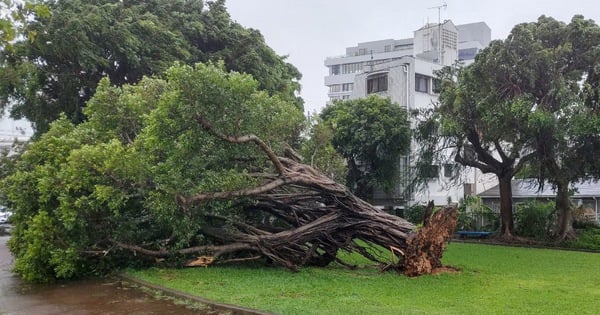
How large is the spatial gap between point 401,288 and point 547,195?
2133cm

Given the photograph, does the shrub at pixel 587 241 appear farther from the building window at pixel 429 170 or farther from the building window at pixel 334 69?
the building window at pixel 334 69

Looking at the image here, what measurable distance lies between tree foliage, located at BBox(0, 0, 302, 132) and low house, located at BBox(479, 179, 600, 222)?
13311mm

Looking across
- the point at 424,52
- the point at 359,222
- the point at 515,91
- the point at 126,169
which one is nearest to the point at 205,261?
the point at 126,169

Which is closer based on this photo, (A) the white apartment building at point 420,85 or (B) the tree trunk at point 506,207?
(B) the tree trunk at point 506,207

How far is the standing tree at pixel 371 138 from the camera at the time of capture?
85.6 ft

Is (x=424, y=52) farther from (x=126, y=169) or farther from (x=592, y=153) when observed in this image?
(x=126, y=169)

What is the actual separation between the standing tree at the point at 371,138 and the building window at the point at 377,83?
13.0 feet

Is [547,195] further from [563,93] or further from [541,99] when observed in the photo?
[563,93]

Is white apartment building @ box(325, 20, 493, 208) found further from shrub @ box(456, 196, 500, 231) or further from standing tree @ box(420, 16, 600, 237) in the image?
standing tree @ box(420, 16, 600, 237)

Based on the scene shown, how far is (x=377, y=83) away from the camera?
31500 millimetres

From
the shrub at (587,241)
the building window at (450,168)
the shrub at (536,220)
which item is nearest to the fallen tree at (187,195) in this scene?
the shrub at (587,241)

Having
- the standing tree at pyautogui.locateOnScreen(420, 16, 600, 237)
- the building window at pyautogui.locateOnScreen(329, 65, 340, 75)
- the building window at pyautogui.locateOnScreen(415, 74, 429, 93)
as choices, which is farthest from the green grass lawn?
the building window at pyautogui.locateOnScreen(329, 65, 340, 75)

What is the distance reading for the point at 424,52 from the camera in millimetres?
35312

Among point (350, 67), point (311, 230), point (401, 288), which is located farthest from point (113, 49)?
point (350, 67)
